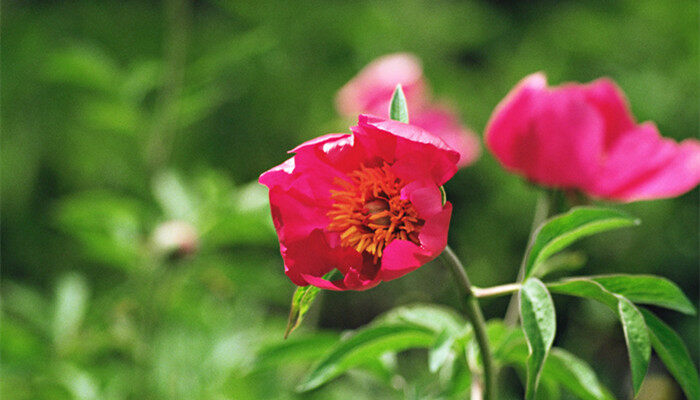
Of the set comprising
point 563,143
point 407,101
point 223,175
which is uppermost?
point 563,143

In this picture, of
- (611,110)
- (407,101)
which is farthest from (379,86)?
(611,110)

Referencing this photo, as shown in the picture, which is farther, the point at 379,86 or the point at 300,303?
the point at 379,86

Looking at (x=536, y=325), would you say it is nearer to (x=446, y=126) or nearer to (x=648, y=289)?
(x=648, y=289)

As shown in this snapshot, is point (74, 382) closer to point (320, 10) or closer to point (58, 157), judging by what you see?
point (58, 157)

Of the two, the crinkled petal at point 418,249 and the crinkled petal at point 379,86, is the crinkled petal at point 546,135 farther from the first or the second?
the crinkled petal at point 379,86

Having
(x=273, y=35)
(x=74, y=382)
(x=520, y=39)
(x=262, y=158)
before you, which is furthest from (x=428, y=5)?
(x=74, y=382)

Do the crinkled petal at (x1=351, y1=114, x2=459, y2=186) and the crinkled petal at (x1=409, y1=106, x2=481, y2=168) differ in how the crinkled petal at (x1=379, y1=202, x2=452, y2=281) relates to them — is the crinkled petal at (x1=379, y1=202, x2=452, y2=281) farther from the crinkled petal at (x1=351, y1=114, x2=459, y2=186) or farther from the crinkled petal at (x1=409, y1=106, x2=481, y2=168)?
the crinkled petal at (x1=409, y1=106, x2=481, y2=168)

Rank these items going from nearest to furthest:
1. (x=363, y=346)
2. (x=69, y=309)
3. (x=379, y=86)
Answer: (x=363, y=346), (x=69, y=309), (x=379, y=86)
